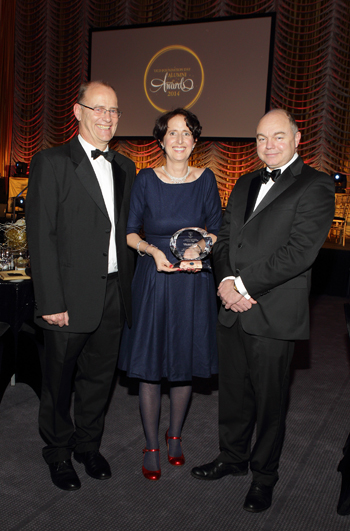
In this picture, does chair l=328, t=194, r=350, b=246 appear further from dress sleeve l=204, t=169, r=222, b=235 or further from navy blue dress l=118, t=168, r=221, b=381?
navy blue dress l=118, t=168, r=221, b=381

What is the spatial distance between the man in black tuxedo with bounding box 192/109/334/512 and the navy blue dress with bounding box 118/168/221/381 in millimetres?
120

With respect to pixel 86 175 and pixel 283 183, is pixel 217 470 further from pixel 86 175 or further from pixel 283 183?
pixel 86 175

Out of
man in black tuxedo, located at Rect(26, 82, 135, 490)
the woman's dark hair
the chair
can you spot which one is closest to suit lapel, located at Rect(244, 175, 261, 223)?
the woman's dark hair

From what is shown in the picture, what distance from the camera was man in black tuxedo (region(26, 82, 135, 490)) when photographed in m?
1.94

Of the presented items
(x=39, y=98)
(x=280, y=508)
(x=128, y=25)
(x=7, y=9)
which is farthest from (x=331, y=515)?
(x=7, y=9)

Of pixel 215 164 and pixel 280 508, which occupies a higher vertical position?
pixel 215 164

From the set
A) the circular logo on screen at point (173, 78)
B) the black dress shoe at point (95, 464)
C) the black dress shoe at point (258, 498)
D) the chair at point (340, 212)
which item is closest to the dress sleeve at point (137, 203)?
the black dress shoe at point (95, 464)

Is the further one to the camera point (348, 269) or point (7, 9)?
point (7, 9)

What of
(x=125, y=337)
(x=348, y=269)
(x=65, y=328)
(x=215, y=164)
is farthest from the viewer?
(x=215, y=164)

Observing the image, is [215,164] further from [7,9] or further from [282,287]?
[282,287]

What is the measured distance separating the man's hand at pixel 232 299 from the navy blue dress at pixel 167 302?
0.64 feet

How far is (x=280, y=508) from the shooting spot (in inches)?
78.0

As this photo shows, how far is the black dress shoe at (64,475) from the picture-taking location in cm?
202

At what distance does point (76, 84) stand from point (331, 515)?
9642mm
